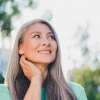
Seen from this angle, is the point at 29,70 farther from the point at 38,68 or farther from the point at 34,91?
the point at 34,91

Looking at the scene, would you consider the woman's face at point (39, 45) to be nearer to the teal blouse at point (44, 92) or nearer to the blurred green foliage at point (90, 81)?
the teal blouse at point (44, 92)

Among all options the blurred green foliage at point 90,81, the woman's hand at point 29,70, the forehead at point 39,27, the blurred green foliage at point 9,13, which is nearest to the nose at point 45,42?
the forehead at point 39,27

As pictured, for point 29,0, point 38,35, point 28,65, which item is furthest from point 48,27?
point 29,0

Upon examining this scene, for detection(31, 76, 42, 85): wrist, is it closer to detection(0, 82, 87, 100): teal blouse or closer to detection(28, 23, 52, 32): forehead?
detection(0, 82, 87, 100): teal blouse

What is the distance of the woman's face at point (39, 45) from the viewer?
4.02 meters

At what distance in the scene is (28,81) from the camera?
13.8 feet

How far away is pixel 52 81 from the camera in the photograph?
13.6ft

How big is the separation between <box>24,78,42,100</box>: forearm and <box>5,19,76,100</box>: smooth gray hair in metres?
0.12

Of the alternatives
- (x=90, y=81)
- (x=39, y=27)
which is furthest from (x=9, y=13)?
(x=90, y=81)

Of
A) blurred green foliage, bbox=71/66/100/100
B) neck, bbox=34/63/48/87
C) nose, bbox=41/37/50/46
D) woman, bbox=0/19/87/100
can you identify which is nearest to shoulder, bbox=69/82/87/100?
woman, bbox=0/19/87/100

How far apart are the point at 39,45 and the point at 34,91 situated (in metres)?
0.49

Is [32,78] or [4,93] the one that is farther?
[32,78]

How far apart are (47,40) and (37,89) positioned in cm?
51

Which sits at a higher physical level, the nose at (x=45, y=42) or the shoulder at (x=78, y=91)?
the nose at (x=45, y=42)
